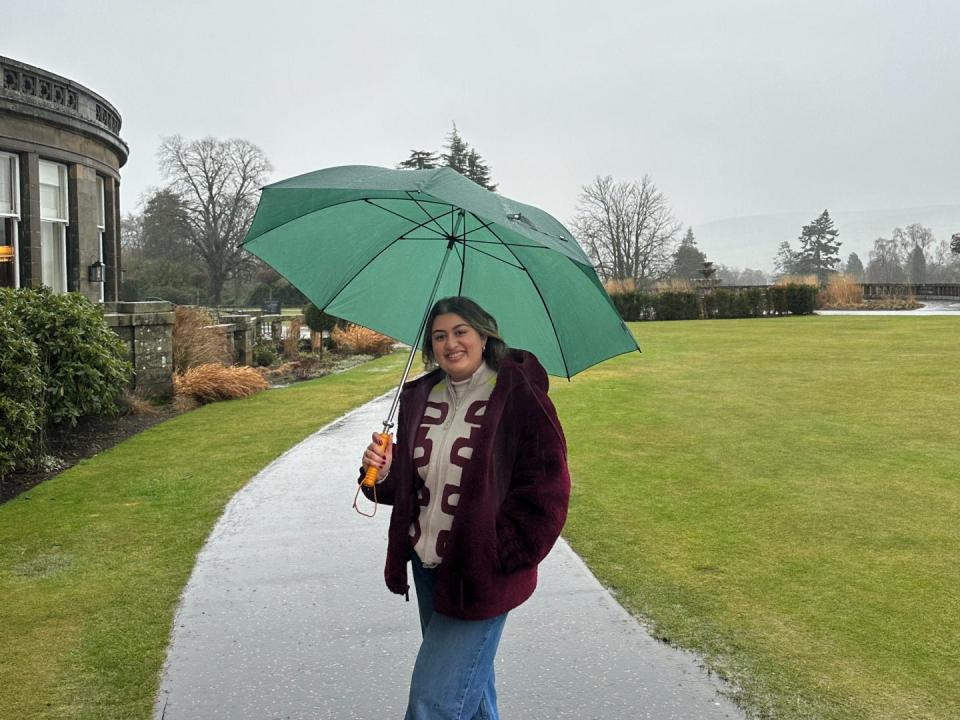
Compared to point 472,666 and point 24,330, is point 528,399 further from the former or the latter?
point 24,330

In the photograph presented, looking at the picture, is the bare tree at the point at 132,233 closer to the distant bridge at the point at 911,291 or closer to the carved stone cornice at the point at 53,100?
the carved stone cornice at the point at 53,100

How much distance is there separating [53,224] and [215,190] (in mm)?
43395

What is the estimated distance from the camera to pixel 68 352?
29.4ft

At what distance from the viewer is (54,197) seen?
16.9 meters

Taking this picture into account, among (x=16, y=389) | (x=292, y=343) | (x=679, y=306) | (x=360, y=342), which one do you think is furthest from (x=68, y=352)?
(x=679, y=306)

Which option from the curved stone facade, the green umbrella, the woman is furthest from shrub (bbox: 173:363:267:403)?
the woman

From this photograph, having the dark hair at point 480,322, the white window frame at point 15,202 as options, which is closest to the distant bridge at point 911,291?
the white window frame at point 15,202

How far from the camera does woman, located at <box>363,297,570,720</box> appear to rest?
2410 millimetres

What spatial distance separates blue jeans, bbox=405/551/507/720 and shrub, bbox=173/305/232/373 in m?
11.8

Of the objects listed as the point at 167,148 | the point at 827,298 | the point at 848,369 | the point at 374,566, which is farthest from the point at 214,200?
the point at 374,566

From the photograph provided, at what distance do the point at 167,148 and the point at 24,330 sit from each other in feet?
176

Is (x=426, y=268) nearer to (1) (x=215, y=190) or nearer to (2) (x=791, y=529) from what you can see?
(2) (x=791, y=529)

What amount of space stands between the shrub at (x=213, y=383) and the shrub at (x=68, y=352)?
327 centimetres

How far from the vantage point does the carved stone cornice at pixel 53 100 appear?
49.8 feet
